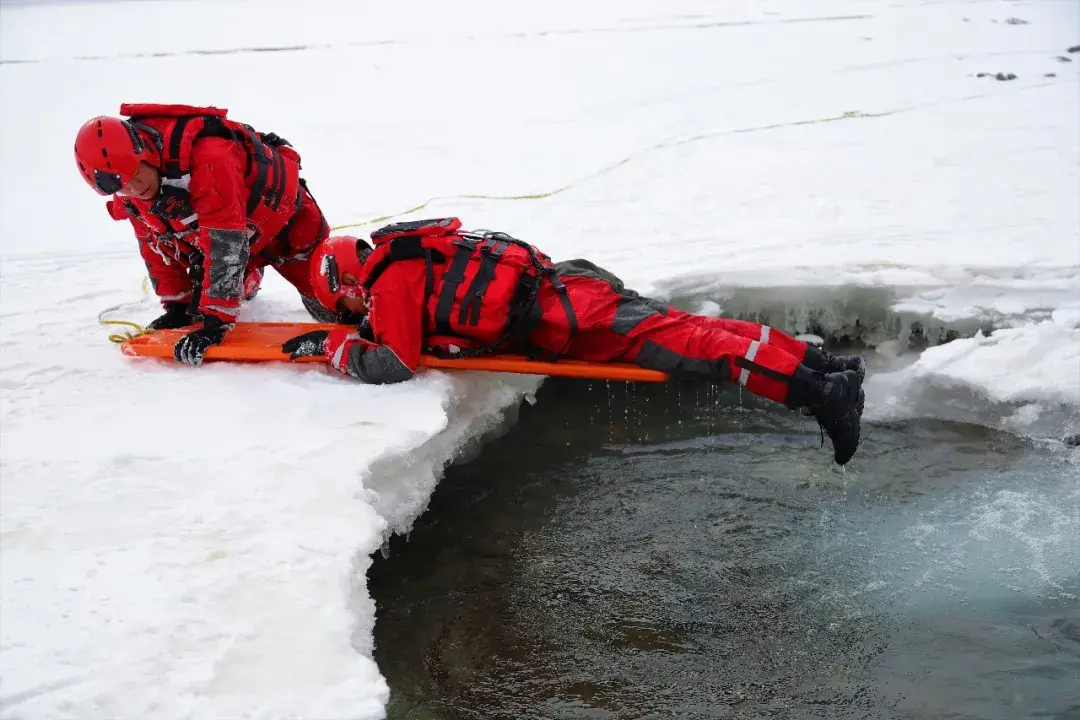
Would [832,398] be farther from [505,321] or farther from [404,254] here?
[404,254]

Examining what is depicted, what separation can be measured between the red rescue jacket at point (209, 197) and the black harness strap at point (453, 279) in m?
1.01

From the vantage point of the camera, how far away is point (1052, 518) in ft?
12.1

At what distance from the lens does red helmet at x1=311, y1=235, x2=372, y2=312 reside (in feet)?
12.7

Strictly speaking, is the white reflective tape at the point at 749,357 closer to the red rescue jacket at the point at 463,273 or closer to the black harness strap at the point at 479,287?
the red rescue jacket at the point at 463,273

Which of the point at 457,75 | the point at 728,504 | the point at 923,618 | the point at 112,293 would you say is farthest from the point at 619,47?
the point at 923,618

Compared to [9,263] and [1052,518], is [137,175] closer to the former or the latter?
[9,263]

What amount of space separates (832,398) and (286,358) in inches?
91.8

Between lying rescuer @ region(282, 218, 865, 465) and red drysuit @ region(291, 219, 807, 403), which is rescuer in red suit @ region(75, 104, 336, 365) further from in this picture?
red drysuit @ region(291, 219, 807, 403)

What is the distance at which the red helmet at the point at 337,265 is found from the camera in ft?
12.7

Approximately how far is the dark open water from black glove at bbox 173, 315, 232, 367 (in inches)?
47.6

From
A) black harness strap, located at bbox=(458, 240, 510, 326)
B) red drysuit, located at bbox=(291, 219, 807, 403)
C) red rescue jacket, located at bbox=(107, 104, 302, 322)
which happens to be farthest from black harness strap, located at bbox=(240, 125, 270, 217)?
black harness strap, located at bbox=(458, 240, 510, 326)

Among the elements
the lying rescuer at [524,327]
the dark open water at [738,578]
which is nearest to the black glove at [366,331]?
the lying rescuer at [524,327]

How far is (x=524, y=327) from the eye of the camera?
3.82m

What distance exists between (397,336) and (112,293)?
2.27 m
